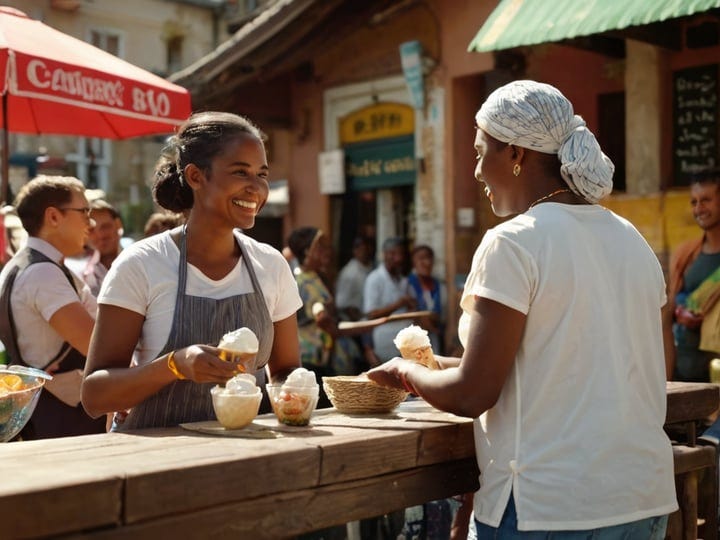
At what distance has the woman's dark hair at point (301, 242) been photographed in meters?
7.05

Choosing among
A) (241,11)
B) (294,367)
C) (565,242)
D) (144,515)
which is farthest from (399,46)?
(241,11)

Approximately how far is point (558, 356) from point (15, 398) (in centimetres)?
165

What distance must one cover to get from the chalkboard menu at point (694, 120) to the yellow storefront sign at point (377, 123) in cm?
299

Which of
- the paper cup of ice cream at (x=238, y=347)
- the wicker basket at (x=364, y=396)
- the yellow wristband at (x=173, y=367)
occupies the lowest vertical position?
the wicker basket at (x=364, y=396)

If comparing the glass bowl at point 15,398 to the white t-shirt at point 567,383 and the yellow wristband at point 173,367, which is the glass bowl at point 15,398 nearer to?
the yellow wristband at point 173,367

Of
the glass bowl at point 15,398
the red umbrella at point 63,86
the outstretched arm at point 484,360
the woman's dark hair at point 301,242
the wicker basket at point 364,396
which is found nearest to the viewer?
the outstretched arm at point 484,360

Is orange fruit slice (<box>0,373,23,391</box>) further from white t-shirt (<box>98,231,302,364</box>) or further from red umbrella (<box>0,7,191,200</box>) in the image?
red umbrella (<box>0,7,191,200</box>)

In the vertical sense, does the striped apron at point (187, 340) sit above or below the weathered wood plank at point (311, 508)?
above

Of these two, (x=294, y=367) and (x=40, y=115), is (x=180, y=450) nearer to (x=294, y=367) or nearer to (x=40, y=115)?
(x=294, y=367)

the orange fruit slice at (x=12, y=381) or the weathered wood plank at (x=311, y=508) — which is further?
the orange fruit slice at (x=12, y=381)

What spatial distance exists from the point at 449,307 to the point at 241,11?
15420 mm

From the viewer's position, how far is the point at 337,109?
33.8 ft

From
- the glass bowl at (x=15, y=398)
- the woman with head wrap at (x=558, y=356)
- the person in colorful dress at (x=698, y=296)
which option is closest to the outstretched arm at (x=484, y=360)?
the woman with head wrap at (x=558, y=356)

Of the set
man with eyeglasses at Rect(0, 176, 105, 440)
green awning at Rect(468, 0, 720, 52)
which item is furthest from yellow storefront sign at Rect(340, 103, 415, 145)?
man with eyeglasses at Rect(0, 176, 105, 440)
